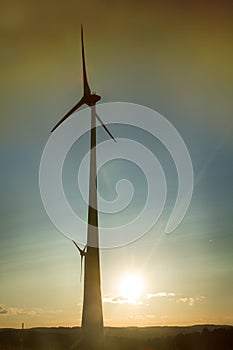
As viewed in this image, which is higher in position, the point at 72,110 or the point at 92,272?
the point at 72,110

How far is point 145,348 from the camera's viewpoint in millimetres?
100562

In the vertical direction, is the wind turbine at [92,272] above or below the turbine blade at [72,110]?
below

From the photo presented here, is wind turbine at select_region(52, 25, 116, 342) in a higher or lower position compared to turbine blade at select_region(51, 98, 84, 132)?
lower

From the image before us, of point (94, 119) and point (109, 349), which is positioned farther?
point (109, 349)

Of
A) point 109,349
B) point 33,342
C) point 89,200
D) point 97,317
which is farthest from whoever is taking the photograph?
point 33,342

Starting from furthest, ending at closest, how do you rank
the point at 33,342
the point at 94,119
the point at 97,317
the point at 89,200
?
the point at 33,342 < the point at 94,119 < the point at 89,200 < the point at 97,317

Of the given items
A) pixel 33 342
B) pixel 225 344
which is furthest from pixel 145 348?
pixel 33 342

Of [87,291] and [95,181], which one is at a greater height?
[95,181]

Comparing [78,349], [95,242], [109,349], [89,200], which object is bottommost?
[78,349]

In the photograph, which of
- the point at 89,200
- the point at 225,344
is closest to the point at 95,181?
the point at 89,200

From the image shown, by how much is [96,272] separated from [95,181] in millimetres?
10623

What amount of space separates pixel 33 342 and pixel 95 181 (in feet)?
200

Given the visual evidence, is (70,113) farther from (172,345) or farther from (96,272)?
(172,345)

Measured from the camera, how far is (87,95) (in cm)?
7012
